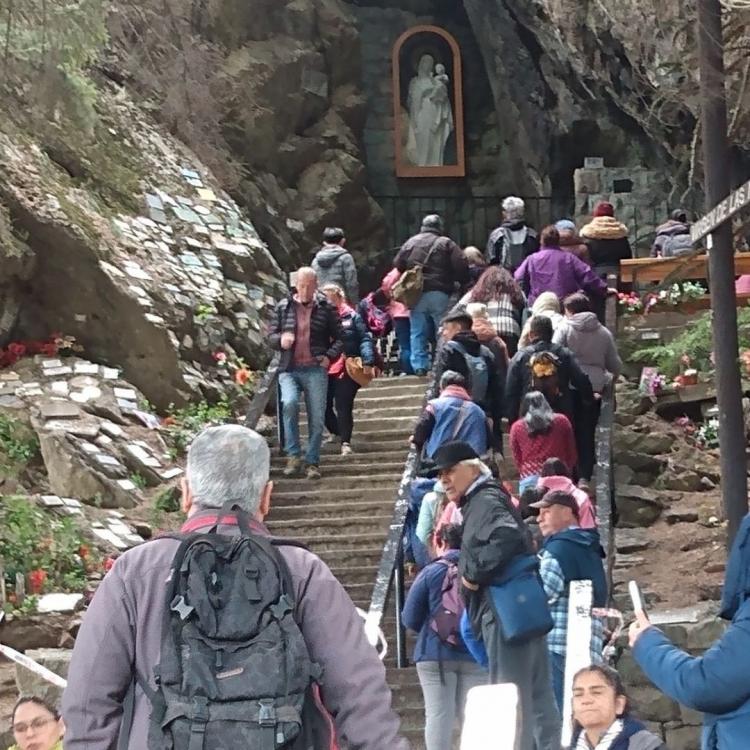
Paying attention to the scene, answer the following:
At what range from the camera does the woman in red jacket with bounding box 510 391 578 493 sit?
8.54m

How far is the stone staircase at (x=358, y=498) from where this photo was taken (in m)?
9.42

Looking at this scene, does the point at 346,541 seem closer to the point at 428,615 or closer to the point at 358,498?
the point at 358,498

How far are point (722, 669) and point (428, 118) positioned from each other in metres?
19.6

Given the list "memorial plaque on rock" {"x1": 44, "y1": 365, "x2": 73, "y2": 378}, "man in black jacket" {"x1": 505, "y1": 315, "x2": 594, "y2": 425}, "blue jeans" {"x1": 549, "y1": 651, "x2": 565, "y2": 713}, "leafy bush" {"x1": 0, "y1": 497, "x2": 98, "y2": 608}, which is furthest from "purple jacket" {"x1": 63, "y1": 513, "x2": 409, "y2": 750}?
"memorial plaque on rock" {"x1": 44, "y1": 365, "x2": 73, "y2": 378}

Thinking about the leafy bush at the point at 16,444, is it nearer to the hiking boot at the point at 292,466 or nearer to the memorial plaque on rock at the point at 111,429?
the memorial plaque on rock at the point at 111,429

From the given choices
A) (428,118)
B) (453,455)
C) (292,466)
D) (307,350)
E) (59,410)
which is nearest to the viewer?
(453,455)

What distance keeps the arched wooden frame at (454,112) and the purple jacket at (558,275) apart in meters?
10.4

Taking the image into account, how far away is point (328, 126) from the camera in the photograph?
20.9 metres

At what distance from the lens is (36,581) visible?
9422 millimetres

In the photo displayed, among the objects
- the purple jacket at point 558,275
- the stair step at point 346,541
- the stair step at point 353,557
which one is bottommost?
the stair step at point 353,557

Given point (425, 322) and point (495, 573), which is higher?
point (425, 322)

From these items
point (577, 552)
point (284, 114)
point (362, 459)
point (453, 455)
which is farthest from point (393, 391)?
point (284, 114)

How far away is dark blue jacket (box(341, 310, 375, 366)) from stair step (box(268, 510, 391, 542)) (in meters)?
1.43

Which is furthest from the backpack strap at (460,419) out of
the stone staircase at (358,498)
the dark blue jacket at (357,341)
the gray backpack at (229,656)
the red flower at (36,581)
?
the gray backpack at (229,656)
